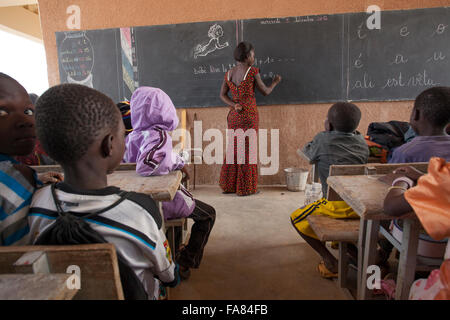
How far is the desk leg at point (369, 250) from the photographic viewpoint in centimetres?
139

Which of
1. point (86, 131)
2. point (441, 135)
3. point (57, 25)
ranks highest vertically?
point (57, 25)

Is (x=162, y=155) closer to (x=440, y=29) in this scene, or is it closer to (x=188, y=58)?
(x=188, y=58)

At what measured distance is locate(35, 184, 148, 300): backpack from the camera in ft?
2.32

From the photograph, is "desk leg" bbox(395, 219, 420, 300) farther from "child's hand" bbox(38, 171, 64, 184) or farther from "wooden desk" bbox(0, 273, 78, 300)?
"child's hand" bbox(38, 171, 64, 184)

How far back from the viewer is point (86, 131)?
0.77 metres

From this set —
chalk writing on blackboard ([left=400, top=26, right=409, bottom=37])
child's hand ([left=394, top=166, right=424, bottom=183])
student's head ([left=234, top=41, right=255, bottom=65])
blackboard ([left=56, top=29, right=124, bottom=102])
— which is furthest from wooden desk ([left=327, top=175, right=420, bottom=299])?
blackboard ([left=56, top=29, right=124, bottom=102])

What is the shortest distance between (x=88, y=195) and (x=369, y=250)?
50.6 inches

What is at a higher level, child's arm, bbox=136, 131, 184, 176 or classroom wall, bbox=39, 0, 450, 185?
classroom wall, bbox=39, 0, 450, 185

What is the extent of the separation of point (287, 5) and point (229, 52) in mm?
916

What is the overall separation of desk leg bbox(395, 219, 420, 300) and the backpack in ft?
3.44

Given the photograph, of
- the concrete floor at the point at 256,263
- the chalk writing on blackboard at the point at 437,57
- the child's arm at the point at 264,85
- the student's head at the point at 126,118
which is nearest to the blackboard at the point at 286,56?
the chalk writing on blackboard at the point at 437,57

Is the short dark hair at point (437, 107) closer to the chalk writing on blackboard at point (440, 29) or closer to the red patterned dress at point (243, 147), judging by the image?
the red patterned dress at point (243, 147)
